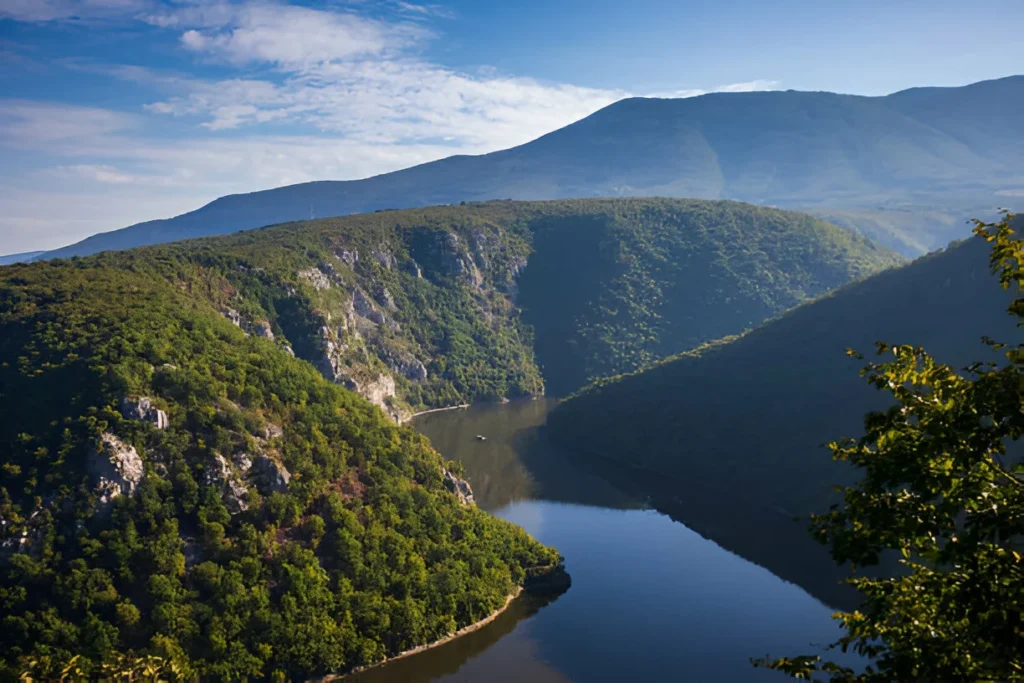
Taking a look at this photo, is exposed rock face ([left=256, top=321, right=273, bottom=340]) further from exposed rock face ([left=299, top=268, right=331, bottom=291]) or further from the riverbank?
the riverbank

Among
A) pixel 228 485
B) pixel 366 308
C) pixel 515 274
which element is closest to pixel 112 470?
A: pixel 228 485

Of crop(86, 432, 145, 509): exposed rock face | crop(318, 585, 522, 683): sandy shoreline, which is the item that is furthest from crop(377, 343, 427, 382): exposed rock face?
crop(86, 432, 145, 509): exposed rock face

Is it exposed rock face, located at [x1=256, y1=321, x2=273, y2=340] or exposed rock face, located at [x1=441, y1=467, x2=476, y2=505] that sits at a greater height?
exposed rock face, located at [x1=256, y1=321, x2=273, y2=340]

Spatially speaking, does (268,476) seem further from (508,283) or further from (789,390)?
(508,283)

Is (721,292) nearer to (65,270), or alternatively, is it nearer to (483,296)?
(483,296)

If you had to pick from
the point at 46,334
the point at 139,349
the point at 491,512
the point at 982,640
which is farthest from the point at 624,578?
the point at 982,640

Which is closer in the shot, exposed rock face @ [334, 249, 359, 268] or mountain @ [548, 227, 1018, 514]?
mountain @ [548, 227, 1018, 514]
